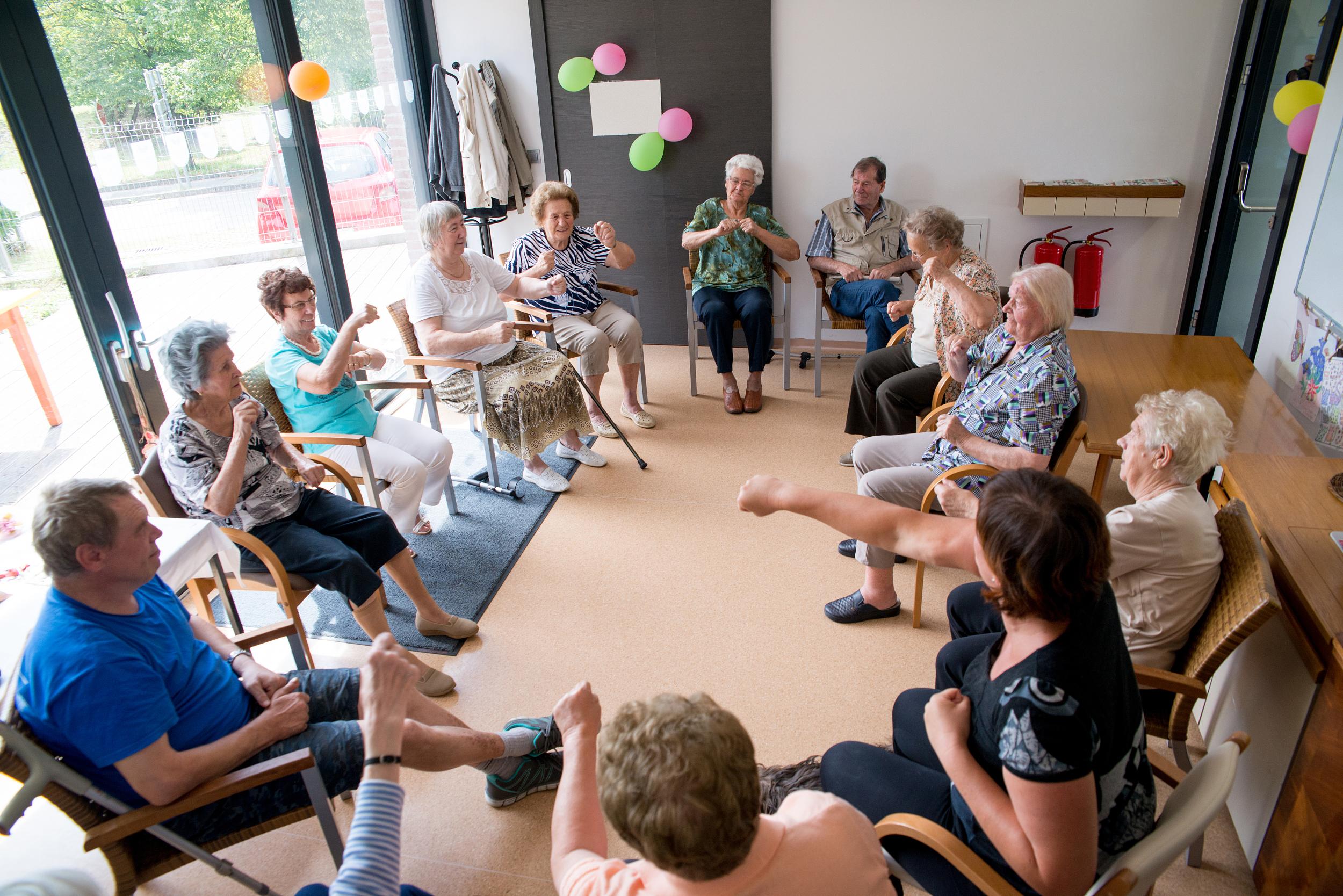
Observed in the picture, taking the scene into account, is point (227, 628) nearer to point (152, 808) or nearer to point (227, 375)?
point (227, 375)

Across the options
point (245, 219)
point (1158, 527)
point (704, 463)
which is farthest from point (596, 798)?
point (245, 219)

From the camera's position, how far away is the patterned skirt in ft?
11.6

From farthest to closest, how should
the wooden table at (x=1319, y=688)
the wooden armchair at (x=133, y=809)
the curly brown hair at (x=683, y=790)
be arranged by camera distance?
the wooden table at (x=1319, y=688), the wooden armchair at (x=133, y=809), the curly brown hair at (x=683, y=790)

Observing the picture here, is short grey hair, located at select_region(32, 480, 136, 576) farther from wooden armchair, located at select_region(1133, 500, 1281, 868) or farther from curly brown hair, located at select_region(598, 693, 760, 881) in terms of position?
wooden armchair, located at select_region(1133, 500, 1281, 868)

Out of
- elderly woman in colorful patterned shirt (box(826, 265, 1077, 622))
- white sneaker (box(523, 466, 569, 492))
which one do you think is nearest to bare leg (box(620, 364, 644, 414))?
white sneaker (box(523, 466, 569, 492))

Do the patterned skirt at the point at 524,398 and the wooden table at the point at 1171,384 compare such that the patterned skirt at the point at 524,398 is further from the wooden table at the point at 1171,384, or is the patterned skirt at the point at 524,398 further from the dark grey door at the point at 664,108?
the wooden table at the point at 1171,384

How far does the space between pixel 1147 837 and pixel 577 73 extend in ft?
15.2

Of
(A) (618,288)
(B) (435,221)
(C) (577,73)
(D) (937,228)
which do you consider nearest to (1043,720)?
(D) (937,228)

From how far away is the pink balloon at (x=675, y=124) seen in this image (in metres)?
4.68

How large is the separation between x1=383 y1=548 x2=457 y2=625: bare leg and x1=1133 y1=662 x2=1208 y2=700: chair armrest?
2.03 m

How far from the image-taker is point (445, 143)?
489cm

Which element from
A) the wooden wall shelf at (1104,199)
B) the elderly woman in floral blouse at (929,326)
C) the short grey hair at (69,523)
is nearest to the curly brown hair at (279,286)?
the short grey hair at (69,523)

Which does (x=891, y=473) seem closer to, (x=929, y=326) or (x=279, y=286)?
(x=929, y=326)

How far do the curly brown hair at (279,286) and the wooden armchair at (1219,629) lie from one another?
274 centimetres
